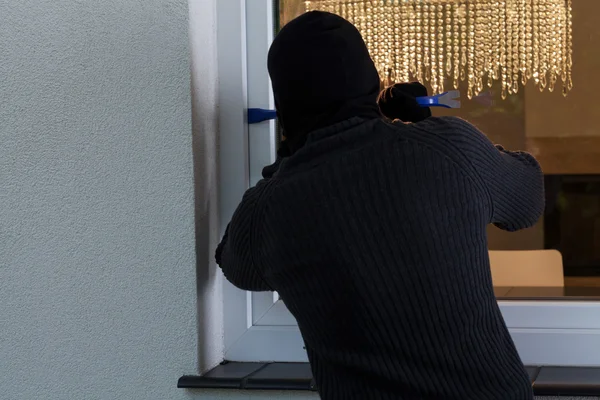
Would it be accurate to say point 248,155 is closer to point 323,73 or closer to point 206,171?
point 206,171

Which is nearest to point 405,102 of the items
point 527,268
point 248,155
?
point 248,155

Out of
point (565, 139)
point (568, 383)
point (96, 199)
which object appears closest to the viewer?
point (568, 383)

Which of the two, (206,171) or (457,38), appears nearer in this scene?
(206,171)

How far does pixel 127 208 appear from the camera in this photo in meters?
1.47

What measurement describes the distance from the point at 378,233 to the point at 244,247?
207 millimetres

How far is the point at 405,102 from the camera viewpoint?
3.91 feet

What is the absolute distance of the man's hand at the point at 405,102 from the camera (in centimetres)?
119

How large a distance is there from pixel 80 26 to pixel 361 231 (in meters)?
0.75

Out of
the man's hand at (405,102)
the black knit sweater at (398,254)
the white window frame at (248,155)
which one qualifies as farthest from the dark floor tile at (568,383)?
the man's hand at (405,102)

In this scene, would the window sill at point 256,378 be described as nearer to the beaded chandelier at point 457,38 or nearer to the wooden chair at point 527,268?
the wooden chair at point 527,268

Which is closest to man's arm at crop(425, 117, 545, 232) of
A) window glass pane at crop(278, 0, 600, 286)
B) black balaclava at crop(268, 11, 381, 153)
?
black balaclava at crop(268, 11, 381, 153)

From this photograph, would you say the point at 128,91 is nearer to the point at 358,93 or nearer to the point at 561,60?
the point at 358,93

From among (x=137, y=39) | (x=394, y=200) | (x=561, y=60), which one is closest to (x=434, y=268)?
(x=394, y=200)

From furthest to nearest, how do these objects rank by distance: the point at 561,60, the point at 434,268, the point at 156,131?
the point at 561,60, the point at 156,131, the point at 434,268
